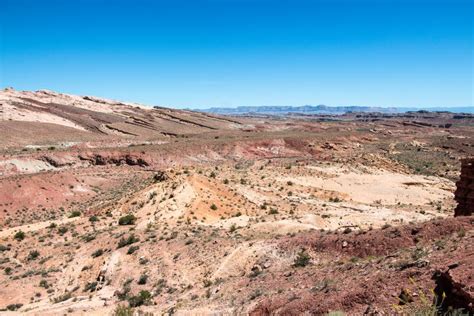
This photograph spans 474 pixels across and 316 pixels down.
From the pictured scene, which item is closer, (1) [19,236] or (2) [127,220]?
(2) [127,220]

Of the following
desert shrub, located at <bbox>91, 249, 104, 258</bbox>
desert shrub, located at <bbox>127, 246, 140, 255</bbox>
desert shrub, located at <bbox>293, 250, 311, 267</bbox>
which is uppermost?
desert shrub, located at <bbox>293, 250, 311, 267</bbox>

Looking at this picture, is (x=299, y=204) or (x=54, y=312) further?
(x=299, y=204)

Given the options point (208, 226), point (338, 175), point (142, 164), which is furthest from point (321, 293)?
point (142, 164)

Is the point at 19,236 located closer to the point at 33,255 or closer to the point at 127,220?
the point at 33,255

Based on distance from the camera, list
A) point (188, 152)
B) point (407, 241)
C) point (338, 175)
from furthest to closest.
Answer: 1. point (188, 152)
2. point (338, 175)
3. point (407, 241)

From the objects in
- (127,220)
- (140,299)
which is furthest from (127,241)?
(140,299)

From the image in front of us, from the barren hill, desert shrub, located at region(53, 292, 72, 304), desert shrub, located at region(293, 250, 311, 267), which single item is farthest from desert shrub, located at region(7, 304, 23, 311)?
the barren hill

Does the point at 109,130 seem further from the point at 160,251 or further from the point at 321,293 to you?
the point at 321,293

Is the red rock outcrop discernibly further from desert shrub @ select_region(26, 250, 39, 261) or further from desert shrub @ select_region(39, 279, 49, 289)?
desert shrub @ select_region(26, 250, 39, 261)
